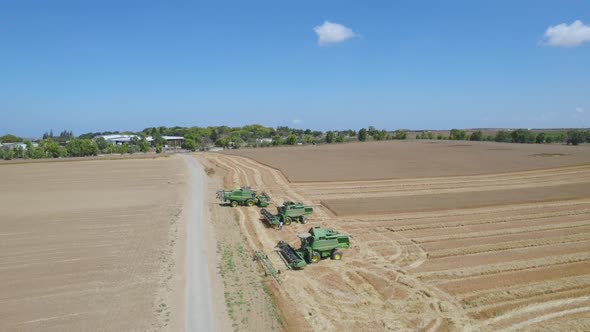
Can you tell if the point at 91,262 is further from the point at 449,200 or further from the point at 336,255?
the point at 449,200

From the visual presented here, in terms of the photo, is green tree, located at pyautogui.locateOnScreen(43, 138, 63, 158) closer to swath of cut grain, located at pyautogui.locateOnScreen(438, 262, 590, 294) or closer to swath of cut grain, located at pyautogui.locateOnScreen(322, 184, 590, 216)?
swath of cut grain, located at pyautogui.locateOnScreen(322, 184, 590, 216)

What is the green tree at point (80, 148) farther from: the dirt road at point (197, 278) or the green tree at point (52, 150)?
the dirt road at point (197, 278)

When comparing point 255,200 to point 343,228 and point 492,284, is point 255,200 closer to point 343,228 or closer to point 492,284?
point 343,228

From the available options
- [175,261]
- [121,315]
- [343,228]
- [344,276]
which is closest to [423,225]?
[343,228]

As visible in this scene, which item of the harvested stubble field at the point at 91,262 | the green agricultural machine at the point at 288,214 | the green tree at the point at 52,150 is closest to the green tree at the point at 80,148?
the green tree at the point at 52,150

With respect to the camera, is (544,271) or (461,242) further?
(461,242)

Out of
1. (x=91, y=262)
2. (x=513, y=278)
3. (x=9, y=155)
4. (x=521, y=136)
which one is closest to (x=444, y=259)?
(x=513, y=278)
